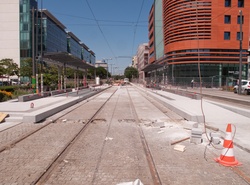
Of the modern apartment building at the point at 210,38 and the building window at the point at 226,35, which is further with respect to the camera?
the building window at the point at 226,35

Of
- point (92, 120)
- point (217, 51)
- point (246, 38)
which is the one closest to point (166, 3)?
point (217, 51)

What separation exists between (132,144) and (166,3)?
6237cm

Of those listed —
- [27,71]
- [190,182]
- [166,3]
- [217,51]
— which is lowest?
[190,182]

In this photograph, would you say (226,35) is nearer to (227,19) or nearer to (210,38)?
(227,19)

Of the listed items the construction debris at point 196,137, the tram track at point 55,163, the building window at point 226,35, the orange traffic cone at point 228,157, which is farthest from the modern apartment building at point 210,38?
the orange traffic cone at point 228,157

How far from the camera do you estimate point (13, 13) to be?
7412cm

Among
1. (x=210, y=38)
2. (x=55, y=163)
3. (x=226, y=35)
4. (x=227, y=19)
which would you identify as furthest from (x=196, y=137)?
(x=227, y=19)

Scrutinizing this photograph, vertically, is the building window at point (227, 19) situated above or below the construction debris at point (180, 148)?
above

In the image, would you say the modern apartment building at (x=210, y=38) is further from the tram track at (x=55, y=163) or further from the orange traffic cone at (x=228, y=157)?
the orange traffic cone at (x=228, y=157)

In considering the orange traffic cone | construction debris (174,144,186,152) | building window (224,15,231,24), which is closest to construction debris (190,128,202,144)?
construction debris (174,144,186,152)

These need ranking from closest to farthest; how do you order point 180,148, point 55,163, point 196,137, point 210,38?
point 55,163 < point 180,148 < point 196,137 < point 210,38

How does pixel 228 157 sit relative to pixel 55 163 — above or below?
above

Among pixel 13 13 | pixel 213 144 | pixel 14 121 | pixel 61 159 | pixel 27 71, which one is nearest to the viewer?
pixel 61 159

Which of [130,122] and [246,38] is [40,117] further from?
[246,38]
